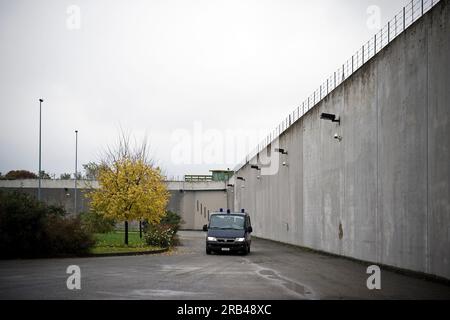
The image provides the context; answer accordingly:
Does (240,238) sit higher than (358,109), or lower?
lower

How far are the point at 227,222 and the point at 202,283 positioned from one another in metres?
12.9

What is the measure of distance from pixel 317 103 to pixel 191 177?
48.7 m

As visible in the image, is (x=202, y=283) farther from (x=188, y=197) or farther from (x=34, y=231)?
(x=188, y=197)

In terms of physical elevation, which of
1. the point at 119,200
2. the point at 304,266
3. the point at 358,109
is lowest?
the point at 304,266

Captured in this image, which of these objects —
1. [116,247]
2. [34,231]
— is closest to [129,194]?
[116,247]

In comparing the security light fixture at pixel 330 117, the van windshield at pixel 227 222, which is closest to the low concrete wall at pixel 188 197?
the van windshield at pixel 227 222

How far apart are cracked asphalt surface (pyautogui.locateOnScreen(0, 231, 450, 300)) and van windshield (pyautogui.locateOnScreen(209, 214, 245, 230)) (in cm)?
729

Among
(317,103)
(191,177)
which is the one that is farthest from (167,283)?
(191,177)

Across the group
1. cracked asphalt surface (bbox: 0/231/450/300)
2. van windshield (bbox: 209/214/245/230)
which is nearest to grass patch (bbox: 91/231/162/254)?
van windshield (bbox: 209/214/245/230)

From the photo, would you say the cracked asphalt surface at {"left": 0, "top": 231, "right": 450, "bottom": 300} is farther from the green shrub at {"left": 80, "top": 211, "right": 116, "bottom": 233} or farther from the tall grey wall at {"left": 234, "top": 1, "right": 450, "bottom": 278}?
the green shrub at {"left": 80, "top": 211, "right": 116, "bottom": 233}
